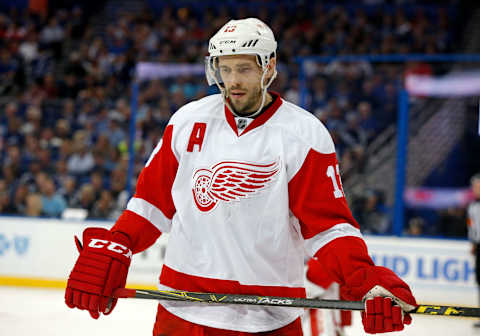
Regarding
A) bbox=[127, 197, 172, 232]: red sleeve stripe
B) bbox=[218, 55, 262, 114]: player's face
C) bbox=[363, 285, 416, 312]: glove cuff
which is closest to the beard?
bbox=[218, 55, 262, 114]: player's face

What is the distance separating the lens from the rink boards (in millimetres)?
5879

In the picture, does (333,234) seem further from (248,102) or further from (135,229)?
(135,229)

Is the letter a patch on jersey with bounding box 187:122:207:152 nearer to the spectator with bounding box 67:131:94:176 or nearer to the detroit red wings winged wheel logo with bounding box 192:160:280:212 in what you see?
the detroit red wings winged wheel logo with bounding box 192:160:280:212

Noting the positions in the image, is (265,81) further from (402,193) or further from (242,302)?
(402,193)

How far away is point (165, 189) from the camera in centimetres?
196

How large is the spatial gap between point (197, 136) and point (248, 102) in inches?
6.7

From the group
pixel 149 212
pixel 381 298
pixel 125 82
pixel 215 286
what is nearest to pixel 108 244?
pixel 149 212

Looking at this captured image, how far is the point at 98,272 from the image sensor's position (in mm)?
1812

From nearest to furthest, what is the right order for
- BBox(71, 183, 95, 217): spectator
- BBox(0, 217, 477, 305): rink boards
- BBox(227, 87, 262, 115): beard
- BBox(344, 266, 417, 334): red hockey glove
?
1. BBox(344, 266, 417, 334): red hockey glove
2. BBox(227, 87, 262, 115): beard
3. BBox(0, 217, 477, 305): rink boards
4. BBox(71, 183, 95, 217): spectator

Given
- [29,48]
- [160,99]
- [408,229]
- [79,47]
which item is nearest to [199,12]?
[79,47]

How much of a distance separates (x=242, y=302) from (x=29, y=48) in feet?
31.2

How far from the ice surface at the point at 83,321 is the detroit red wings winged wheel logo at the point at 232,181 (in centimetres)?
301

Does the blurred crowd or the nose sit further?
the blurred crowd

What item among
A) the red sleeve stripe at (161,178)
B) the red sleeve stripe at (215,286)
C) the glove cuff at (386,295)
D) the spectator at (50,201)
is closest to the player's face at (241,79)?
the red sleeve stripe at (161,178)
